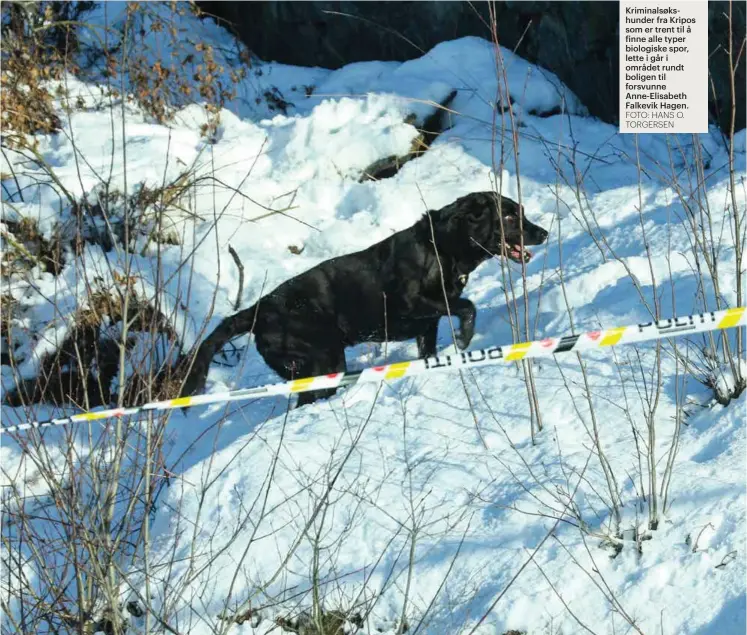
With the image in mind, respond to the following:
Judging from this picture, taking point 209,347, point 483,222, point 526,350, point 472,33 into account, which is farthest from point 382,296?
point 472,33

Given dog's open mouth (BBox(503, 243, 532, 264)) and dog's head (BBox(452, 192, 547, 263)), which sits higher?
dog's head (BBox(452, 192, 547, 263))

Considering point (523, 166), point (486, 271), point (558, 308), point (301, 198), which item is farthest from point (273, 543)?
point (523, 166)

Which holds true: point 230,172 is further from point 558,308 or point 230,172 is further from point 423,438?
point 423,438

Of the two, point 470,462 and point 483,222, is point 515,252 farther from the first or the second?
point 470,462

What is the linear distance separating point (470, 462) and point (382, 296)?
1540 millimetres

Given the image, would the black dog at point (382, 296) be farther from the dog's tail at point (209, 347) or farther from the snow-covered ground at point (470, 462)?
the snow-covered ground at point (470, 462)

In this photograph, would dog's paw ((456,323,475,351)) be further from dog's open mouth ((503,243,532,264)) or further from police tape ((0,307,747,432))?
police tape ((0,307,747,432))

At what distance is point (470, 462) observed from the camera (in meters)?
4.20

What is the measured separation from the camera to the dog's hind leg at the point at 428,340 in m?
5.57

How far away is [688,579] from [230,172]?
19.8 feet

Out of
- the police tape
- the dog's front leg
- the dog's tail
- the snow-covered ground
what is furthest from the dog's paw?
the police tape

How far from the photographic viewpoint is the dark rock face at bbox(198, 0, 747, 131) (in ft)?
25.6

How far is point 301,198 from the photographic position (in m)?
8.23

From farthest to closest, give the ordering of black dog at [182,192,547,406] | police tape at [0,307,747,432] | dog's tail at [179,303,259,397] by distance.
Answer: black dog at [182,192,547,406] → dog's tail at [179,303,259,397] → police tape at [0,307,747,432]
